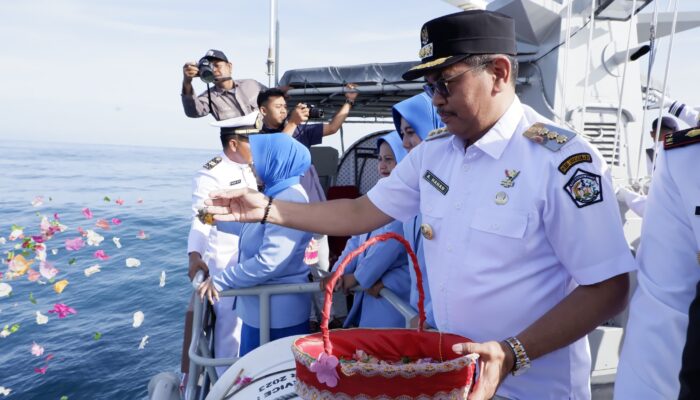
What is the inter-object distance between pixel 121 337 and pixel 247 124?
27.1 ft

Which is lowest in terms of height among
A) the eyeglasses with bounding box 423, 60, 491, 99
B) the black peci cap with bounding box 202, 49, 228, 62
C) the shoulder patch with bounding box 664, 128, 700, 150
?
the shoulder patch with bounding box 664, 128, 700, 150

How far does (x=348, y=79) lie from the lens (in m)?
5.51

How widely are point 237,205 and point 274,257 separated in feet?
2.41

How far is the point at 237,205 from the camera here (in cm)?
Answer: 180

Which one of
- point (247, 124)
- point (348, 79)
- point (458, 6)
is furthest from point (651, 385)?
point (348, 79)

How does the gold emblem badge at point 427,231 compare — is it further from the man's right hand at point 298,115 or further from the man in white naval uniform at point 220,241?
the man's right hand at point 298,115

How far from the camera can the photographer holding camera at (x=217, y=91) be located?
4.70 metres

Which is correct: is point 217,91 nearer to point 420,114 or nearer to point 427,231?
point 420,114

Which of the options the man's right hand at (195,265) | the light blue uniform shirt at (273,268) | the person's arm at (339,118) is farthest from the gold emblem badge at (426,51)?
the person's arm at (339,118)

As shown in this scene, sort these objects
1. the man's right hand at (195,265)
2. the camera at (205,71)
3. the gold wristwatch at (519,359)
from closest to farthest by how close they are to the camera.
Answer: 1. the gold wristwatch at (519,359)
2. the man's right hand at (195,265)
3. the camera at (205,71)

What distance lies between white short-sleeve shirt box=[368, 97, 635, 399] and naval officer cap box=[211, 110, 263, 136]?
2.40 m

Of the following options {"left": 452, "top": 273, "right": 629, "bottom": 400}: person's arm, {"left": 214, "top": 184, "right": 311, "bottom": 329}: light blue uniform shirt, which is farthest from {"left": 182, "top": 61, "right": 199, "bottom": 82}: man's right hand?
{"left": 452, "top": 273, "right": 629, "bottom": 400}: person's arm

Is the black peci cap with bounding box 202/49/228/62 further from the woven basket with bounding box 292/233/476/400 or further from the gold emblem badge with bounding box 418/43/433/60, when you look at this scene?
the woven basket with bounding box 292/233/476/400

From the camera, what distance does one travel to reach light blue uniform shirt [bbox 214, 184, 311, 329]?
2.48m
